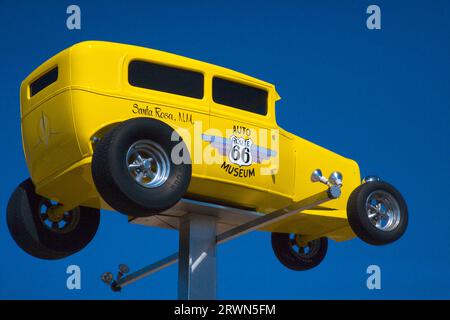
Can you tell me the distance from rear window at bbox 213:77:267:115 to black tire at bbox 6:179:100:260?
2.83 m

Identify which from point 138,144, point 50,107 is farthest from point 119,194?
point 50,107

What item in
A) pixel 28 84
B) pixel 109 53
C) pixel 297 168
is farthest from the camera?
pixel 297 168

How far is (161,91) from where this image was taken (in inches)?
465

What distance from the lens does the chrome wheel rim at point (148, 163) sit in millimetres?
11047

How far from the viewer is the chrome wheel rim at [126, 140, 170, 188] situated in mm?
11047

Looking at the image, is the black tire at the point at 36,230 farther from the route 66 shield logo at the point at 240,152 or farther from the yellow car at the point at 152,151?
the route 66 shield logo at the point at 240,152

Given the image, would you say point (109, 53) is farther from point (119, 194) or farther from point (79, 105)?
point (119, 194)

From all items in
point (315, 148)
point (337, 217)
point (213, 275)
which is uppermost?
point (315, 148)

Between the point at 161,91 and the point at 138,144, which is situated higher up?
the point at 161,91

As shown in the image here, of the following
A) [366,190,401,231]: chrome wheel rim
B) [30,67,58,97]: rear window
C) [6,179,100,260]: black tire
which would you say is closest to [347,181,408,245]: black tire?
[366,190,401,231]: chrome wheel rim

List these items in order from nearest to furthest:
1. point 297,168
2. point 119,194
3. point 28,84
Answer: point 119,194, point 28,84, point 297,168

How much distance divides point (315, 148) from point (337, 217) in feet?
3.75

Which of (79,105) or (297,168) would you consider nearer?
(79,105)

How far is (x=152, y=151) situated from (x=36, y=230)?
8.36 feet
